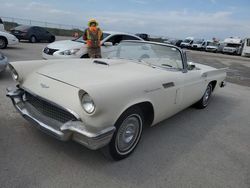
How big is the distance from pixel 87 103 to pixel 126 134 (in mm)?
825

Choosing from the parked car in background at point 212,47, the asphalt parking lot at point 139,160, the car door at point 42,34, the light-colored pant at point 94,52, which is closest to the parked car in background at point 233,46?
the parked car in background at point 212,47

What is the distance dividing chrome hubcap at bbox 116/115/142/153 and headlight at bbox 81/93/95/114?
53 cm

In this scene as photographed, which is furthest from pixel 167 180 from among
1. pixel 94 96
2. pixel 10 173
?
pixel 10 173

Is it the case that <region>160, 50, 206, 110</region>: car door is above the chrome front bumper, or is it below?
above

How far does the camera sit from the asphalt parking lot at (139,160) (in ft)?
8.66

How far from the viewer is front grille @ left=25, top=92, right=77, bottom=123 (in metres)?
2.76

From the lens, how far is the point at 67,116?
2.76 meters

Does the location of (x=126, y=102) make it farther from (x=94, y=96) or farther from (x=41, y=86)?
(x=41, y=86)

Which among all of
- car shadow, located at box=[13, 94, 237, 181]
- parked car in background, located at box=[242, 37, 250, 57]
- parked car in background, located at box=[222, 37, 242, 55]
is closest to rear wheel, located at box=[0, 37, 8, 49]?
car shadow, located at box=[13, 94, 237, 181]

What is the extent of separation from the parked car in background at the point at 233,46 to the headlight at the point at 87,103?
33.4 metres

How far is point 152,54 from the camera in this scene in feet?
14.1

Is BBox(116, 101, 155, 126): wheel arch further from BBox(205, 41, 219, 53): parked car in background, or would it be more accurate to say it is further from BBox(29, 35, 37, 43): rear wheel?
BBox(205, 41, 219, 53): parked car in background

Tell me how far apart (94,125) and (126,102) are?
1.61 ft

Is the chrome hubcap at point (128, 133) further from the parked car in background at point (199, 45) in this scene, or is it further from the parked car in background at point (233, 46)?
the parked car in background at point (199, 45)
